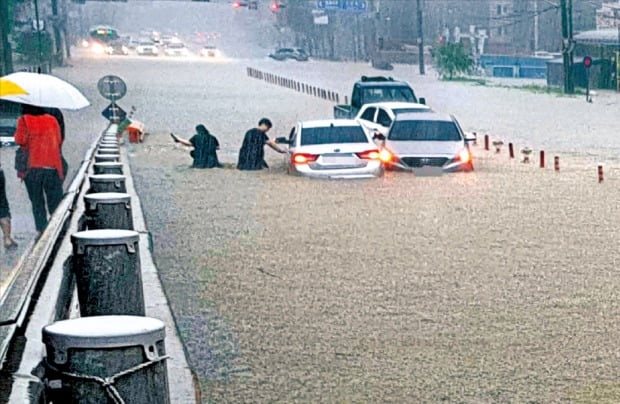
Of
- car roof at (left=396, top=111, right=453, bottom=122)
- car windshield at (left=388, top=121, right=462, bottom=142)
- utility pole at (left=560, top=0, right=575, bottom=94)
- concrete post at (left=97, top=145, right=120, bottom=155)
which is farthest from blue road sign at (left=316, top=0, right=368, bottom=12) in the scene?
concrete post at (left=97, top=145, right=120, bottom=155)

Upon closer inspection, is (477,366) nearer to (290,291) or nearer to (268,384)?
(268,384)

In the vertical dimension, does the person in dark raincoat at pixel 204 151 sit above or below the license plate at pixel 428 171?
above

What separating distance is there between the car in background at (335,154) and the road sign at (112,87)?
6124mm

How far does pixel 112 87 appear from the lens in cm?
2747

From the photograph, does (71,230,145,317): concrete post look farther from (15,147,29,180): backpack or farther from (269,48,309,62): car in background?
(269,48,309,62): car in background

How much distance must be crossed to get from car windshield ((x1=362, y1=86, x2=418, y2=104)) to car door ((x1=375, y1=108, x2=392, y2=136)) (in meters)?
4.13

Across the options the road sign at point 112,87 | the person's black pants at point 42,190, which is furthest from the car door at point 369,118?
the person's black pants at point 42,190

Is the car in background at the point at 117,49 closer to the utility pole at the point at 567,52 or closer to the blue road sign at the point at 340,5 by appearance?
the blue road sign at the point at 340,5

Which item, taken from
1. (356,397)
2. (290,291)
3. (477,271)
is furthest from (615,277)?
(356,397)

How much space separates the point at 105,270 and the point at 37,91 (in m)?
A: 7.24

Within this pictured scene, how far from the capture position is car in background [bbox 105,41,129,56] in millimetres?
114750

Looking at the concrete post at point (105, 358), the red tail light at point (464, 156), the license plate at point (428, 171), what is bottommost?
the license plate at point (428, 171)

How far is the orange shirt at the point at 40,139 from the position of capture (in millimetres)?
12680

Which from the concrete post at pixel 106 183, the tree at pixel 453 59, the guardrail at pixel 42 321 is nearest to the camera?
the guardrail at pixel 42 321
